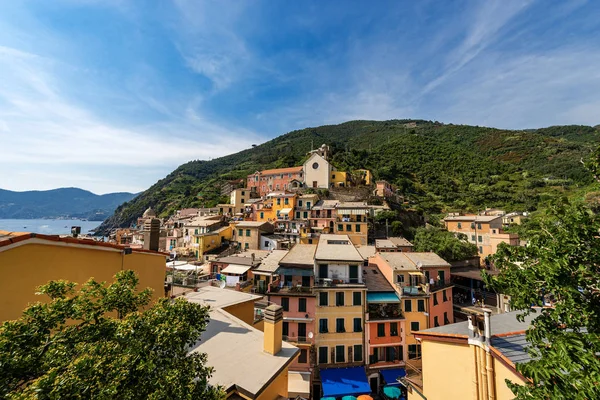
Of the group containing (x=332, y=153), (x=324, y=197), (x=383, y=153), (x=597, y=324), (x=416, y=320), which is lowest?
(x=416, y=320)

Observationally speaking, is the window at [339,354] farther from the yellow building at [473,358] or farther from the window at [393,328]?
the yellow building at [473,358]

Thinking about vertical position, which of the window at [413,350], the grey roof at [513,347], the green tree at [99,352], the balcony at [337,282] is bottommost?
the window at [413,350]

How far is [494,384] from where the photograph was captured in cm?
732

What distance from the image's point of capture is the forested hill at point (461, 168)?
73438 millimetres

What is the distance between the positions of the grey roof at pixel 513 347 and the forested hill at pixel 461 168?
182 feet

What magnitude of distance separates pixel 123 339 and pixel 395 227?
156 ft

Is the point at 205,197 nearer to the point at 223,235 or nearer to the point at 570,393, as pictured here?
the point at 223,235

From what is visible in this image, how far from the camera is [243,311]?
1318 centimetres

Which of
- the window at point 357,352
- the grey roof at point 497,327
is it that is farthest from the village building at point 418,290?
the grey roof at point 497,327

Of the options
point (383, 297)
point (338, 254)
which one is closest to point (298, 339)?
point (338, 254)

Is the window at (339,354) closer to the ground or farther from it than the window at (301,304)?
closer to the ground

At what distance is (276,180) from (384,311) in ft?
176

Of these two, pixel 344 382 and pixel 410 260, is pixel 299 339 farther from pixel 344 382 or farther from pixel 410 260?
pixel 410 260

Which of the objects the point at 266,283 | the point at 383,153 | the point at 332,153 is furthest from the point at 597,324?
the point at 383,153
